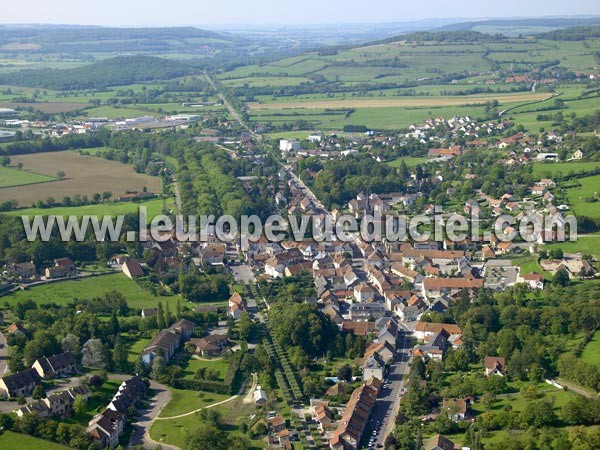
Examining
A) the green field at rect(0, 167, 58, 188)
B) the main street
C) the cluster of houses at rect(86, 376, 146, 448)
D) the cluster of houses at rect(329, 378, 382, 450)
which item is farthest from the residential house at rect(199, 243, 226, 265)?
the green field at rect(0, 167, 58, 188)

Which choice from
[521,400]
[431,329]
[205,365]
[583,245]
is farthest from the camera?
[583,245]

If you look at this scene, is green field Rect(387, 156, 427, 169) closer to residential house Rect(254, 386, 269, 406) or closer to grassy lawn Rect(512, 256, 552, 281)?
grassy lawn Rect(512, 256, 552, 281)

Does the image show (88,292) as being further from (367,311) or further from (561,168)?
(561,168)

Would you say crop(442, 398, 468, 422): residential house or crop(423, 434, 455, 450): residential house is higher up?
crop(423, 434, 455, 450): residential house

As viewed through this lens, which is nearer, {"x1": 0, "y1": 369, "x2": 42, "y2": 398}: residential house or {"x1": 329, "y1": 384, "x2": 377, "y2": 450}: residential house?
{"x1": 329, "y1": 384, "x2": 377, "y2": 450}: residential house

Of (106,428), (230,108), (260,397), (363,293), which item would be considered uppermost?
(106,428)

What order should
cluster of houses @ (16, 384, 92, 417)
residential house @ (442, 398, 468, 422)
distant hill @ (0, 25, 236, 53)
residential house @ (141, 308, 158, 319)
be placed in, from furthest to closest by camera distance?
distant hill @ (0, 25, 236, 53) → residential house @ (141, 308, 158, 319) → cluster of houses @ (16, 384, 92, 417) → residential house @ (442, 398, 468, 422)

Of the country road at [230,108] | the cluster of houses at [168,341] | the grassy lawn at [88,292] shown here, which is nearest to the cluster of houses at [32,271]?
the grassy lawn at [88,292]

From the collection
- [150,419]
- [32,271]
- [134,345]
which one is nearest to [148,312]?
[134,345]
